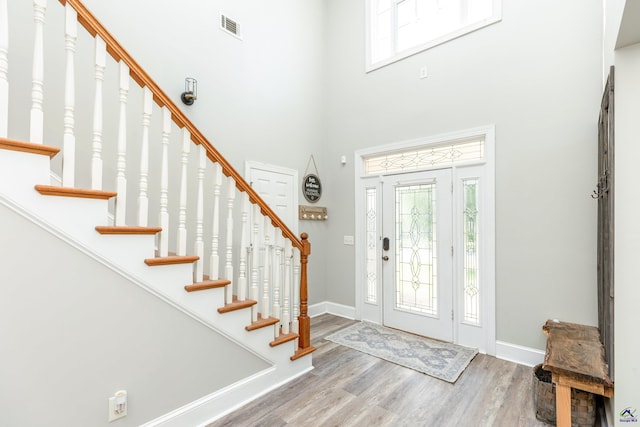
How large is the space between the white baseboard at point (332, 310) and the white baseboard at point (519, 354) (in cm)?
182

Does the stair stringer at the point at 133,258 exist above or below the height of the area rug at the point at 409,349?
above

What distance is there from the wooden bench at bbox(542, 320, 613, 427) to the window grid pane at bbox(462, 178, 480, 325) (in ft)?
3.04

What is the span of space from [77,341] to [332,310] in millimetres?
3406

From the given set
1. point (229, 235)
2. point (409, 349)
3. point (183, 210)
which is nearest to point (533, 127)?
point (409, 349)

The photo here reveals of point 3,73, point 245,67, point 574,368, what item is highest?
point 245,67

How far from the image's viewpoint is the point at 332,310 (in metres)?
4.51

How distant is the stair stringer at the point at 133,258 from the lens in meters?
1.40

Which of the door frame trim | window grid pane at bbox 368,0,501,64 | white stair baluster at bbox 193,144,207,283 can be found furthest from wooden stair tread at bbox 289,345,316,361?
window grid pane at bbox 368,0,501,64

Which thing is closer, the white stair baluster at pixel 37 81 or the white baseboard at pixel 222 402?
the white stair baluster at pixel 37 81

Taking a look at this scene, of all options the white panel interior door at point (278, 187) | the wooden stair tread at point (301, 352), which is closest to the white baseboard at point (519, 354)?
the wooden stair tread at point (301, 352)

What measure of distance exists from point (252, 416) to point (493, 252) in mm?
2735

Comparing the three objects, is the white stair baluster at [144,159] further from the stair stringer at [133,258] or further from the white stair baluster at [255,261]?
the white stair baluster at [255,261]

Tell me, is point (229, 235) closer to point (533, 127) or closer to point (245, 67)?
point (245, 67)

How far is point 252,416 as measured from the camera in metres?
2.13
